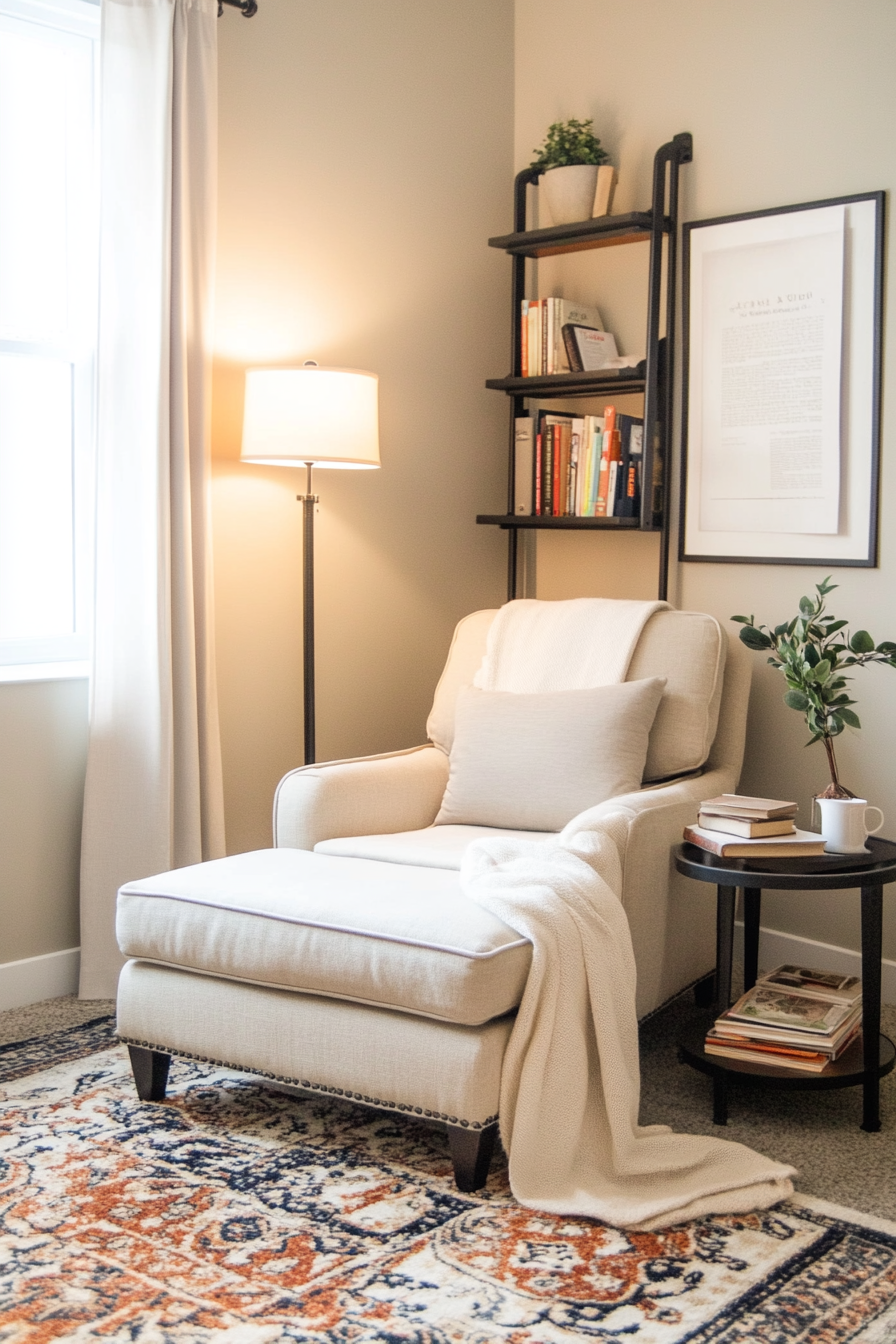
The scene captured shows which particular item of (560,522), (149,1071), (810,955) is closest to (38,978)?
(149,1071)

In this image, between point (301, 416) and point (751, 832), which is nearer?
point (751, 832)

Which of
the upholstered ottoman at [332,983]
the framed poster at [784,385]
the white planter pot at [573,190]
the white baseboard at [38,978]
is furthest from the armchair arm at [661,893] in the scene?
the white planter pot at [573,190]

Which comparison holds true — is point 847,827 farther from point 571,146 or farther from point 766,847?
point 571,146

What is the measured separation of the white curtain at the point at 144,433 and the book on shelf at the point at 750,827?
4.16 ft

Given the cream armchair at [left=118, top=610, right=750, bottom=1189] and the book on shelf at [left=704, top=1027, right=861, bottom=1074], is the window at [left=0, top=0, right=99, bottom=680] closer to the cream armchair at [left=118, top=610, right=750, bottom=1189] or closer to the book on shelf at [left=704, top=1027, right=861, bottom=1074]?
the cream armchair at [left=118, top=610, right=750, bottom=1189]

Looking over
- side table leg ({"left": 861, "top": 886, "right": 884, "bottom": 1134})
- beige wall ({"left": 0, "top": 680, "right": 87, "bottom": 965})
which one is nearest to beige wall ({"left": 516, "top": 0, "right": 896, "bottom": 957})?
side table leg ({"left": 861, "top": 886, "right": 884, "bottom": 1134})

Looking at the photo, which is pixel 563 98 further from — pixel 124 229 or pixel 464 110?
pixel 124 229

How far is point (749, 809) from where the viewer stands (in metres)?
2.52

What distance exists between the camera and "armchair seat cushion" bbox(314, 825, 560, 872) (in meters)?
2.61

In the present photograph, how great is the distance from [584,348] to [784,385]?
627mm

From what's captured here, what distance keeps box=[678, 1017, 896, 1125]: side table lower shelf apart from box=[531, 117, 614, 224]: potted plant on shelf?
7.53ft

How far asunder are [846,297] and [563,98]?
1205mm

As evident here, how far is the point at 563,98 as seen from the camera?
3820mm

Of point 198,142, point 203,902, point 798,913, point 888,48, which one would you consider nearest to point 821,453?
point 888,48
